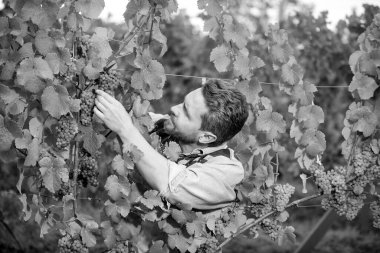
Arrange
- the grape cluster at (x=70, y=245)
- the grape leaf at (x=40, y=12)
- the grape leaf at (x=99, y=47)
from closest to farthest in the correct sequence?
1. the grape leaf at (x=40, y=12)
2. the grape leaf at (x=99, y=47)
3. the grape cluster at (x=70, y=245)

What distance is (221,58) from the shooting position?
108 inches

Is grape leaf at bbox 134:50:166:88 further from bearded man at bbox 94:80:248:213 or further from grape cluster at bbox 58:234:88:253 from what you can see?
grape cluster at bbox 58:234:88:253

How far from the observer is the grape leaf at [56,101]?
221 cm

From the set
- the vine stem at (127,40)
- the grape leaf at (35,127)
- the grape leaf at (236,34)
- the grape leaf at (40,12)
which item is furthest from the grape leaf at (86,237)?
the grape leaf at (236,34)

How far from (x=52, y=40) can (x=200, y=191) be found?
0.75 m

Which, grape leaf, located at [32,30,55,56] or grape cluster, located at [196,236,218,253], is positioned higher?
grape leaf, located at [32,30,55,56]

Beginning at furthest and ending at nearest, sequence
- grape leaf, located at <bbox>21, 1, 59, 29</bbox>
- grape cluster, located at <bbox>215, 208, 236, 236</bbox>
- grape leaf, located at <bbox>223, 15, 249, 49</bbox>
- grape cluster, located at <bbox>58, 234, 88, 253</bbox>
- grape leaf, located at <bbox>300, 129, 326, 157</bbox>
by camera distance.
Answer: grape leaf, located at <bbox>300, 129, 326, 157</bbox> → grape leaf, located at <bbox>223, 15, 249, 49</bbox> → grape cluster, located at <bbox>215, 208, 236, 236</bbox> → grape cluster, located at <bbox>58, 234, 88, 253</bbox> → grape leaf, located at <bbox>21, 1, 59, 29</bbox>

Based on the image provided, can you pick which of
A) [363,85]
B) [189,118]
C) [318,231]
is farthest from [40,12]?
[318,231]

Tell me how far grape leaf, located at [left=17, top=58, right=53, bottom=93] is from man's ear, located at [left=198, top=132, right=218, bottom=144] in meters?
0.61

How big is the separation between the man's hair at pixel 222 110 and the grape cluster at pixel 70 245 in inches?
24.3

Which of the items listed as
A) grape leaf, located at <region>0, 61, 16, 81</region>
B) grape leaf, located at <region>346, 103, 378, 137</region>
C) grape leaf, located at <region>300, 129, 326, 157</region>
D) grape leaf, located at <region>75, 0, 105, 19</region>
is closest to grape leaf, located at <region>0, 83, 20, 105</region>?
grape leaf, located at <region>0, 61, 16, 81</region>

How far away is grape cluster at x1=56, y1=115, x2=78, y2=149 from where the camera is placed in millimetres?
2268

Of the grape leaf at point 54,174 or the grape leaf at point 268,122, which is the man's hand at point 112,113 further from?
the grape leaf at point 268,122

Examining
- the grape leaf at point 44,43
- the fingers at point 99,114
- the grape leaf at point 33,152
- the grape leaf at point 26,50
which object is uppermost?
the grape leaf at point 44,43
